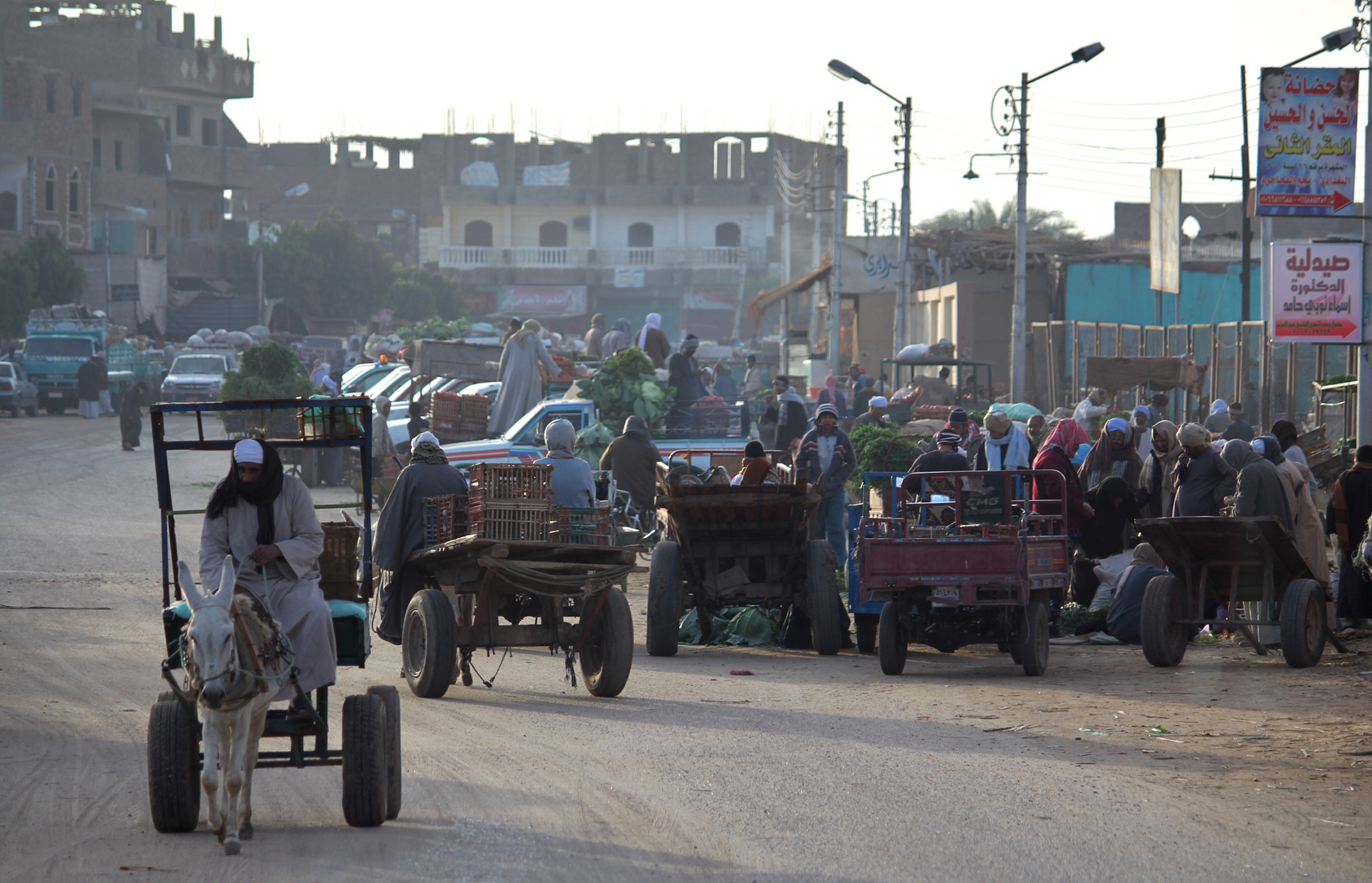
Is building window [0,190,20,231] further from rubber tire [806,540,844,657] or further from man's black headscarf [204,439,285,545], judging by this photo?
man's black headscarf [204,439,285,545]

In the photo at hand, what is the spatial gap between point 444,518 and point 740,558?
3048mm

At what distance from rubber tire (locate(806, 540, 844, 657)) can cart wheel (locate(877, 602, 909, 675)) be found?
112 cm

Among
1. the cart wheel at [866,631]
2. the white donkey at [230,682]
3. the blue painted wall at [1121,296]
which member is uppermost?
the blue painted wall at [1121,296]

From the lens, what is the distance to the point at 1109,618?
13180 millimetres

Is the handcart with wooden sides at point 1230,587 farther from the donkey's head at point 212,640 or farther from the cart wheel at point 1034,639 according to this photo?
the donkey's head at point 212,640

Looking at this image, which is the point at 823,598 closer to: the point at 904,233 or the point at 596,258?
the point at 904,233

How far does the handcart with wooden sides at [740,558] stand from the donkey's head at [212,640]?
6.46m

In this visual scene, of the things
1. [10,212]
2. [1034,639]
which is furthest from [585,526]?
[10,212]

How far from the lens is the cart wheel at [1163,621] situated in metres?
11.3

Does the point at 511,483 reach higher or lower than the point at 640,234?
lower

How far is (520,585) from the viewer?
32.7ft

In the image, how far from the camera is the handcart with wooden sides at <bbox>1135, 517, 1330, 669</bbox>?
36.6 feet

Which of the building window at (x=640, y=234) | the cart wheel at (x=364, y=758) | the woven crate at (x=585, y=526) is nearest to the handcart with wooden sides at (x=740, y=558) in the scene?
the woven crate at (x=585, y=526)

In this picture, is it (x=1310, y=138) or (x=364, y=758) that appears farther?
(x=1310, y=138)
